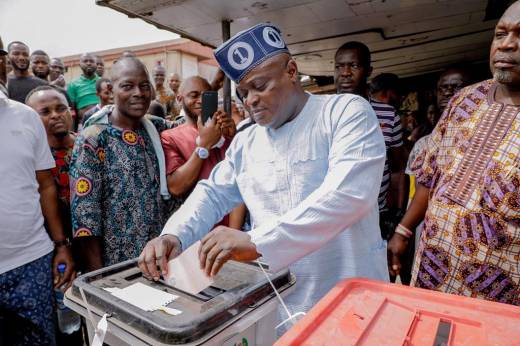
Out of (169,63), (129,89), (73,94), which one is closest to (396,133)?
(129,89)

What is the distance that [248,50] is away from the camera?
143 centimetres

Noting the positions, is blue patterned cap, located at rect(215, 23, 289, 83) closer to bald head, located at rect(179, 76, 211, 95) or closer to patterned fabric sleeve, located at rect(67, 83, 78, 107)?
bald head, located at rect(179, 76, 211, 95)

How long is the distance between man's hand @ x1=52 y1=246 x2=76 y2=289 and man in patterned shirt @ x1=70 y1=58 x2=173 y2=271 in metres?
0.19

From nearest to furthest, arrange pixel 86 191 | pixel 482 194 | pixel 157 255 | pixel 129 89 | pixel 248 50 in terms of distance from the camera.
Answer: pixel 157 255 < pixel 482 194 < pixel 248 50 < pixel 86 191 < pixel 129 89

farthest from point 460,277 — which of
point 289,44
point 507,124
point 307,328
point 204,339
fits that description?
point 289,44

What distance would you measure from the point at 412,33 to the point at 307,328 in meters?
3.36

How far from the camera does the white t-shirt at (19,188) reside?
6.13 feet

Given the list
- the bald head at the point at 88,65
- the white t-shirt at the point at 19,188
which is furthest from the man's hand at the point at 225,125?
the bald head at the point at 88,65

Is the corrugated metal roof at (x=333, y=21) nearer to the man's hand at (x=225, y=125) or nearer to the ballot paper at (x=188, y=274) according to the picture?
the man's hand at (x=225, y=125)

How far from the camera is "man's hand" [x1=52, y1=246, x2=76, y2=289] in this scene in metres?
2.14

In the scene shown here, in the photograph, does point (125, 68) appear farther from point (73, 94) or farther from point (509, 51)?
point (73, 94)

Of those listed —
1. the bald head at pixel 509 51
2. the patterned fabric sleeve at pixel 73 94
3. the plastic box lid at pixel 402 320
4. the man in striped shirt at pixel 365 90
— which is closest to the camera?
the plastic box lid at pixel 402 320

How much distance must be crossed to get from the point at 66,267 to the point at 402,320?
202 cm

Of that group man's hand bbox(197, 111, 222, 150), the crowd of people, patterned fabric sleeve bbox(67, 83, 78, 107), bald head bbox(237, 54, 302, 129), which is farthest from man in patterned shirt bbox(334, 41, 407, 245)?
patterned fabric sleeve bbox(67, 83, 78, 107)
